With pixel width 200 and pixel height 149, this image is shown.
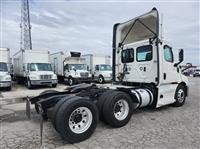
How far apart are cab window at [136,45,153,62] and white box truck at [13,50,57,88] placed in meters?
9.46

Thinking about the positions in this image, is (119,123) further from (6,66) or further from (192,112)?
(6,66)

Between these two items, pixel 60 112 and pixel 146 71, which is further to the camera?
pixel 146 71

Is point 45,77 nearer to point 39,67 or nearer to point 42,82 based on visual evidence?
point 42,82

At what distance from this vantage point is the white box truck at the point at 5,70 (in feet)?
41.4

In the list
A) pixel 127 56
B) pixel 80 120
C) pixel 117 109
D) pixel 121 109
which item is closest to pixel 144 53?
pixel 127 56

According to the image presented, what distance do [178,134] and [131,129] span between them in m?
1.10

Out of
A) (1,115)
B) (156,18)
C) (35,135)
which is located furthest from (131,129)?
(1,115)

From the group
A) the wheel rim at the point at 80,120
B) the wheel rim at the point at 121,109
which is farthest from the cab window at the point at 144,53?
the wheel rim at the point at 80,120

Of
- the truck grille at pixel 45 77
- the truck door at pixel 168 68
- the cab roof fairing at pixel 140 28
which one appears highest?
the cab roof fairing at pixel 140 28

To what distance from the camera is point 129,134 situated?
4.40m

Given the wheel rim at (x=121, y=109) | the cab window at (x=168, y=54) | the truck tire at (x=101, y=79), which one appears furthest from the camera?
the truck tire at (x=101, y=79)

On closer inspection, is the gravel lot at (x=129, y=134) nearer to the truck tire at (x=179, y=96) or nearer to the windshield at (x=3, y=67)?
the truck tire at (x=179, y=96)

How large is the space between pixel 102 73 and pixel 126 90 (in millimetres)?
14112

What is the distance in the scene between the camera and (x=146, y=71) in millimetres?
6637
